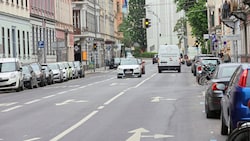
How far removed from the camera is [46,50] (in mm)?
71312

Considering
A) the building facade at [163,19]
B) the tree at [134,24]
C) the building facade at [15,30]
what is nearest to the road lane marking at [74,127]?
the building facade at [15,30]

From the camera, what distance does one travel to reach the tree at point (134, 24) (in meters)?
152

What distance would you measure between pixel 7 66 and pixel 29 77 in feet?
7.39

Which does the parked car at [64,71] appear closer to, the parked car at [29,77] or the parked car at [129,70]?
the parked car at [129,70]

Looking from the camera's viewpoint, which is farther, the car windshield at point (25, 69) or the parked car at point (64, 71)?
the parked car at point (64, 71)

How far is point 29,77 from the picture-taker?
41.0 metres

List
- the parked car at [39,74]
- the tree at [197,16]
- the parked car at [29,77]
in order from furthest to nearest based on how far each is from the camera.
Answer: the tree at [197,16] → the parked car at [39,74] → the parked car at [29,77]

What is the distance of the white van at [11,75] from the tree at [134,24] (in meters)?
112

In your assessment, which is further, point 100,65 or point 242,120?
point 100,65

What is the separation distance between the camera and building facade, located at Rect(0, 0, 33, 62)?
55719 mm

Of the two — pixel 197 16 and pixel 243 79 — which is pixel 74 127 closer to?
→ pixel 243 79

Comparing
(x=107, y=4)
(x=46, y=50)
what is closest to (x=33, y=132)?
(x=46, y=50)

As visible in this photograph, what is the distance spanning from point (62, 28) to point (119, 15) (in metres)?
70.6

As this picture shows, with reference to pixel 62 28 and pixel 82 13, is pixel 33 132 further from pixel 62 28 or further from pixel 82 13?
pixel 82 13
